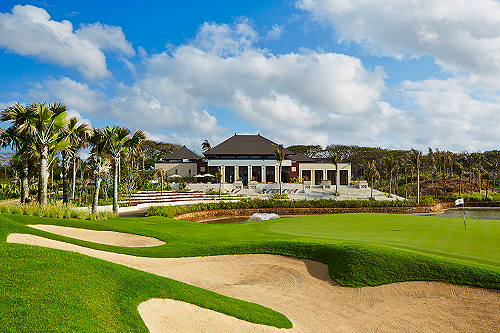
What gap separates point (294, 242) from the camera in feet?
33.2

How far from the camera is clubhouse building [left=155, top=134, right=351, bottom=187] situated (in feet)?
174

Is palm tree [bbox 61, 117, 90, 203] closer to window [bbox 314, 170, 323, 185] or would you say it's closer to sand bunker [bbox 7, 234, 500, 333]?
sand bunker [bbox 7, 234, 500, 333]

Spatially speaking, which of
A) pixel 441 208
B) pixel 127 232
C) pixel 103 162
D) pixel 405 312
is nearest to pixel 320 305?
pixel 405 312

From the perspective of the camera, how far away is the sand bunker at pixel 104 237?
11.1 metres

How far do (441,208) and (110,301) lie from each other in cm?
4131

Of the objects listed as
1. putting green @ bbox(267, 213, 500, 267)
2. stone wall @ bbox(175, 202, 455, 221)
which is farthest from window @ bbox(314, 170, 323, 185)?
putting green @ bbox(267, 213, 500, 267)

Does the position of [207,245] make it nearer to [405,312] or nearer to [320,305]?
[320,305]

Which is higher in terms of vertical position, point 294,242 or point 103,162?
point 103,162

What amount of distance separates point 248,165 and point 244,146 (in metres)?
4.25

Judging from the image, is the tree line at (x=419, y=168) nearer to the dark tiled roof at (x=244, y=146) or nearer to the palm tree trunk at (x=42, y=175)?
the dark tiled roof at (x=244, y=146)

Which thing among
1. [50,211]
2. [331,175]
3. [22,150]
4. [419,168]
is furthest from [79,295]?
[419,168]

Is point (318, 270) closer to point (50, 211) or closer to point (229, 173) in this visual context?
point (50, 211)

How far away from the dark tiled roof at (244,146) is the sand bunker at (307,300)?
145 feet

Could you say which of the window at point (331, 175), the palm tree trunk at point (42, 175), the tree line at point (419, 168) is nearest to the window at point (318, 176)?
the window at point (331, 175)
